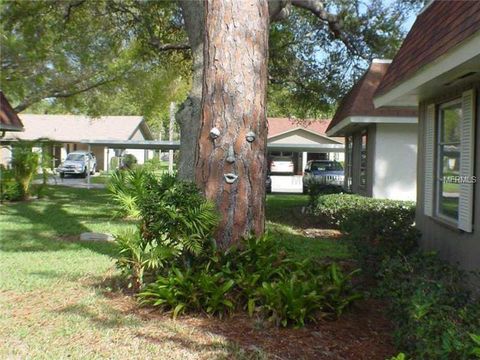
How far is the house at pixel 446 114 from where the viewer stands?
5328 mm

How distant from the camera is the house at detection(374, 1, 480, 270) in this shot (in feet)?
17.5

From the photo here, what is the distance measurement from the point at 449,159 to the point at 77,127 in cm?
3991

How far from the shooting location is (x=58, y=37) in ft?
67.8

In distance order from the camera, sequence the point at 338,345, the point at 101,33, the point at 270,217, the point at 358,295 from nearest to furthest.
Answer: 1. the point at 338,345
2. the point at 358,295
3. the point at 270,217
4. the point at 101,33

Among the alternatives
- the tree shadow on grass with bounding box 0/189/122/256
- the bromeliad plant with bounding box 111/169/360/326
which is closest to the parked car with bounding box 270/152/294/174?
the tree shadow on grass with bounding box 0/189/122/256

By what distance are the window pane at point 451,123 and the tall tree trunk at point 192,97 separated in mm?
5844

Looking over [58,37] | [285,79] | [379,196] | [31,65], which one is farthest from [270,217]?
[31,65]

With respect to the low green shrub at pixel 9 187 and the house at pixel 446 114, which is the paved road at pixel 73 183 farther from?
the house at pixel 446 114

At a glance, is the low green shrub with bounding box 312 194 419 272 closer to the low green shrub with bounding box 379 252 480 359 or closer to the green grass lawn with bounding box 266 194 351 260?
the green grass lawn with bounding box 266 194 351 260

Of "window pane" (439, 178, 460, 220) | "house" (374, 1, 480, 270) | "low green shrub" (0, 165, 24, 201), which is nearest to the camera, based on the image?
"house" (374, 1, 480, 270)

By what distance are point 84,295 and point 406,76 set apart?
15.1 ft

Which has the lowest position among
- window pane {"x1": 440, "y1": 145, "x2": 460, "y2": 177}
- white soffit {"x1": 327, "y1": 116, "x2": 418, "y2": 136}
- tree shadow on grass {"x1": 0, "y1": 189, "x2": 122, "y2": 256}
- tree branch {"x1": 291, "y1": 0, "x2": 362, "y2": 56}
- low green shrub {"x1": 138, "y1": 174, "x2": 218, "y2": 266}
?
tree shadow on grass {"x1": 0, "y1": 189, "x2": 122, "y2": 256}

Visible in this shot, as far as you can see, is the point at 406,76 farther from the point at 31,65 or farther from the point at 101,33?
the point at 31,65

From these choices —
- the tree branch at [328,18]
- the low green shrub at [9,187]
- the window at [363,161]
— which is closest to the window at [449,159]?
the window at [363,161]
